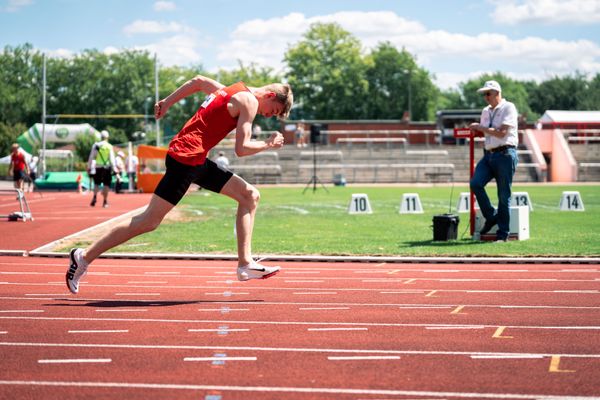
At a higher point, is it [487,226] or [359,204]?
[487,226]

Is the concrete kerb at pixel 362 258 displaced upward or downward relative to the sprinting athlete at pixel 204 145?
downward

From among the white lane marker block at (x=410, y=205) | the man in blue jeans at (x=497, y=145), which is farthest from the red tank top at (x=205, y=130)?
the white lane marker block at (x=410, y=205)

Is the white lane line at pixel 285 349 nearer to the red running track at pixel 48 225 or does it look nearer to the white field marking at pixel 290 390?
the white field marking at pixel 290 390

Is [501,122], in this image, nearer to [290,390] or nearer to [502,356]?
[502,356]

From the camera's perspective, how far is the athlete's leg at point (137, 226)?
8.02 m

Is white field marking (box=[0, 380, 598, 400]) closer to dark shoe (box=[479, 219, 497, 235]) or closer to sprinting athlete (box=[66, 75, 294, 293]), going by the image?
sprinting athlete (box=[66, 75, 294, 293])

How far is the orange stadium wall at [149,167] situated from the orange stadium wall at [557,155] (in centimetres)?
2440

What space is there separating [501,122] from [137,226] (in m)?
6.31

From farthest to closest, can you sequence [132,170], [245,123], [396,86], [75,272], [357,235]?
1. [396,86]
2. [132,170]
3. [357,235]
4. [75,272]
5. [245,123]

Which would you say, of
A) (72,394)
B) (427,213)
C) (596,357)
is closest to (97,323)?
(72,394)

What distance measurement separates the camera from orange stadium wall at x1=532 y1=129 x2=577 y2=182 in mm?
54531

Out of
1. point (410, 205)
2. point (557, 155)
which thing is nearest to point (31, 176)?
point (410, 205)

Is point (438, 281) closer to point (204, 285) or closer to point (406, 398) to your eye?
point (204, 285)

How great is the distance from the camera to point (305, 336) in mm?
6352
